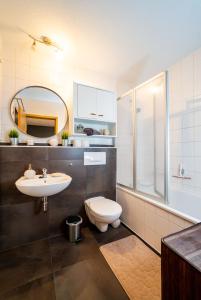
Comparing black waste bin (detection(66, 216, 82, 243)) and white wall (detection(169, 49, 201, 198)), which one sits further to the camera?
white wall (detection(169, 49, 201, 198))

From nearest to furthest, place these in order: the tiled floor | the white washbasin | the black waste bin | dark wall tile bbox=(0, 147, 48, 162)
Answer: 1. the tiled floor
2. the white washbasin
3. dark wall tile bbox=(0, 147, 48, 162)
4. the black waste bin

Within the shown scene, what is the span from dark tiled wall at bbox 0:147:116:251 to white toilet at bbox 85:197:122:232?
7.1 inches

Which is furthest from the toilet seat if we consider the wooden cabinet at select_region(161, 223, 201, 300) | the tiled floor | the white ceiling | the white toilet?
the white ceiling

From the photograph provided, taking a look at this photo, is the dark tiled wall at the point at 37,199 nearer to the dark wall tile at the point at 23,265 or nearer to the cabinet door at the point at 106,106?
the dark wall tile at the point at 23,265

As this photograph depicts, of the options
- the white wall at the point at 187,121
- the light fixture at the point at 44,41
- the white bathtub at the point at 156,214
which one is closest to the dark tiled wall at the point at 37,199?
the white bathtub at the point at 156,214

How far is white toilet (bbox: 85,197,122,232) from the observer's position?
Result: 168 centimetres

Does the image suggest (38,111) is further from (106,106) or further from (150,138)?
(150,138)

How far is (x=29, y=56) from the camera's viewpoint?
1860 millimetres

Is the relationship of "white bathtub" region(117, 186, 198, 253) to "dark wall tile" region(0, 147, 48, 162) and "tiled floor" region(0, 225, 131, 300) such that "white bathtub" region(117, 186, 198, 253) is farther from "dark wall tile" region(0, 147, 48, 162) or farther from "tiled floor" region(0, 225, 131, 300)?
"dark wall tile" region(0, 147, 48, 162)

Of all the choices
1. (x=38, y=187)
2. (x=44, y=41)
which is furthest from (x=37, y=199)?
(x=44, y=41)

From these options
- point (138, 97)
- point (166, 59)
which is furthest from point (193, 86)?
point (138, 97)

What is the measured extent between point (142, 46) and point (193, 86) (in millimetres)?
882

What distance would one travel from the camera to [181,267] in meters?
0.71

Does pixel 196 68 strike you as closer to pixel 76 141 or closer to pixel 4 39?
pixel 76 141
